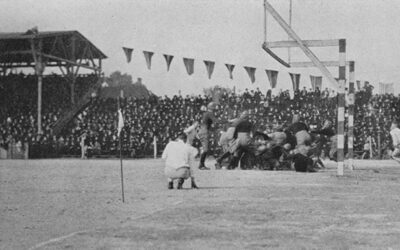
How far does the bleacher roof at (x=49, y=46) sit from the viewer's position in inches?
1471

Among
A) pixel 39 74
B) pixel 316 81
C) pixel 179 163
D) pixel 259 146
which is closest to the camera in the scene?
pixel 179 163

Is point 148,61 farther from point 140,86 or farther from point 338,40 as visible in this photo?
point 140,86

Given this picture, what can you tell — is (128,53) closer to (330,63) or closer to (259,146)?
(259,146)

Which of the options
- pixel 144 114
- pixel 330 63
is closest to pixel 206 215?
pixel 330 63

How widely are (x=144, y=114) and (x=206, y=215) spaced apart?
2717 cm

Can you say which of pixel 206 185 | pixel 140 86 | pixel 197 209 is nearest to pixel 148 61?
pixel 206 185

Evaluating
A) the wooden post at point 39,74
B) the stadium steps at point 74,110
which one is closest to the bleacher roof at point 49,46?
the wooden post at point 39,74

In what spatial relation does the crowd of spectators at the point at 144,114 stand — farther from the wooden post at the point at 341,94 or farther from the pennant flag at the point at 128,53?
the wooden post at the point at 341,94

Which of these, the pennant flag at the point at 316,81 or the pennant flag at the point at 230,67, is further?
the pennant flag at the point at 316,81

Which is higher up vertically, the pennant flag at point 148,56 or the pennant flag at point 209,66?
the pennant flag at point 148,56

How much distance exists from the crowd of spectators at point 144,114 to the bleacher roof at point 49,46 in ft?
4.73

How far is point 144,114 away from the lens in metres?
35.9

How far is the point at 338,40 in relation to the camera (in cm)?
1675

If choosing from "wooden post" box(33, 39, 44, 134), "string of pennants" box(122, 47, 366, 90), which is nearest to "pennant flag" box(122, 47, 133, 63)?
"string of pennants" box(122, 47, 366, 90)
